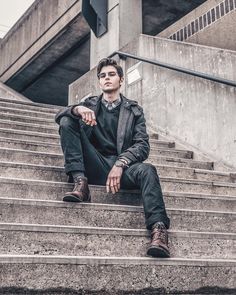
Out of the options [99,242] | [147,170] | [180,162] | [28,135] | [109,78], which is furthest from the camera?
Result: [180,162]

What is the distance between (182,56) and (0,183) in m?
3.52

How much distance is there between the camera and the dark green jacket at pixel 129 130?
3.01 m

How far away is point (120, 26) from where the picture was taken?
779cm

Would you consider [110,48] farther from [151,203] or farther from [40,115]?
[151,203]

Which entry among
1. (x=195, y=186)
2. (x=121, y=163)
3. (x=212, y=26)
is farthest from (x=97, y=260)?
(x=212, y=26)

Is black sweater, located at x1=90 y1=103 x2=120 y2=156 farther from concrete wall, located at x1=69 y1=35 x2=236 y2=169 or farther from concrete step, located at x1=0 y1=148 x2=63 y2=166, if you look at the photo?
concrete wall, located at x1=69 y1=35 x2=236 y2=169

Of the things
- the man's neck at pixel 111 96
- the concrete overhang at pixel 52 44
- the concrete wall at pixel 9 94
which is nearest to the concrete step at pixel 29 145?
the man's neck at pixel 111 96

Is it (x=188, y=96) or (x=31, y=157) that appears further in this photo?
(x=188, y=96)

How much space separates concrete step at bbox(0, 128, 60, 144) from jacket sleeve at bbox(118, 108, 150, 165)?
1.39 metres

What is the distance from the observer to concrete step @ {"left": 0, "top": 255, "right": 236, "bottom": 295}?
6.18ft

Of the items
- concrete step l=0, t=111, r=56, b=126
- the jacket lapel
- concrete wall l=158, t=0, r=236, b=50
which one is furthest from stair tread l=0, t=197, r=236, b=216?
concrete wall l=158, t=0, r=236, b=50

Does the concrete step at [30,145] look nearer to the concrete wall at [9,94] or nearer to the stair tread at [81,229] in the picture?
the stair tread at [81,229]

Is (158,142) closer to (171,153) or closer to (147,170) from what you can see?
(171,153)

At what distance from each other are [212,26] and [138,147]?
3.65 m
